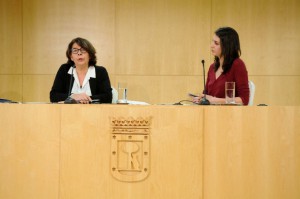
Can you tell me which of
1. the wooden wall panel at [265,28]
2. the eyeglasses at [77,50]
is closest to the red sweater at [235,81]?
the eyeglasses at [77,50]

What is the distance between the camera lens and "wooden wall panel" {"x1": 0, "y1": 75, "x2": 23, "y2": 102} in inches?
207

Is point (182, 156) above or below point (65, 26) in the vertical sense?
below

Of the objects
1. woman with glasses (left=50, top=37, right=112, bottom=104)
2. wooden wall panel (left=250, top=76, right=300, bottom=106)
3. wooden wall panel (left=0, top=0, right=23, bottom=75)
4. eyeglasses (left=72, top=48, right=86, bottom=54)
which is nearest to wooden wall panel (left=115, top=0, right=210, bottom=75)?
wooden wall panel (left=250, top=76, right=300, bottom=106)

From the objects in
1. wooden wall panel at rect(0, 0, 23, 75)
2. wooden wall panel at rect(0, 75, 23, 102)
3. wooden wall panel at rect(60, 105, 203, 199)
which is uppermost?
wooden wall panel at rect(0, 0, 23, 75)

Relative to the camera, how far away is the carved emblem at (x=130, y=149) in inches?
94.3

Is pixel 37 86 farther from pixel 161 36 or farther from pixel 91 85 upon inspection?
pixel 91 85

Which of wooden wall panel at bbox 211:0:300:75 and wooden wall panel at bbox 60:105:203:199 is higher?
wooden wall panel at bbox 211:0:300:75

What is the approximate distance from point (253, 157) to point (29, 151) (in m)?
1.26

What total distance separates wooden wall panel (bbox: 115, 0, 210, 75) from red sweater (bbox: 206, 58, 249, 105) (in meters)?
1.65

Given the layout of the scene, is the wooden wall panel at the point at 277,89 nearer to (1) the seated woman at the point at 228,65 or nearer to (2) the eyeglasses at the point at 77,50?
(1) the seated woman at the point at 228,65

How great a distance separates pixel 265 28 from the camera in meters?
5.18

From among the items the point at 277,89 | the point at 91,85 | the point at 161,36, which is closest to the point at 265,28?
the point at 277,89

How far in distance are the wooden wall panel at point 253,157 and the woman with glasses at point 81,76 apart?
140cm

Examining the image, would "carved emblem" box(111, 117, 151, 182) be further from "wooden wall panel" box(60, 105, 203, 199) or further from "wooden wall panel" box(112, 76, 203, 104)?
"wooden wall panel" box(112, 76, 203, 104)
